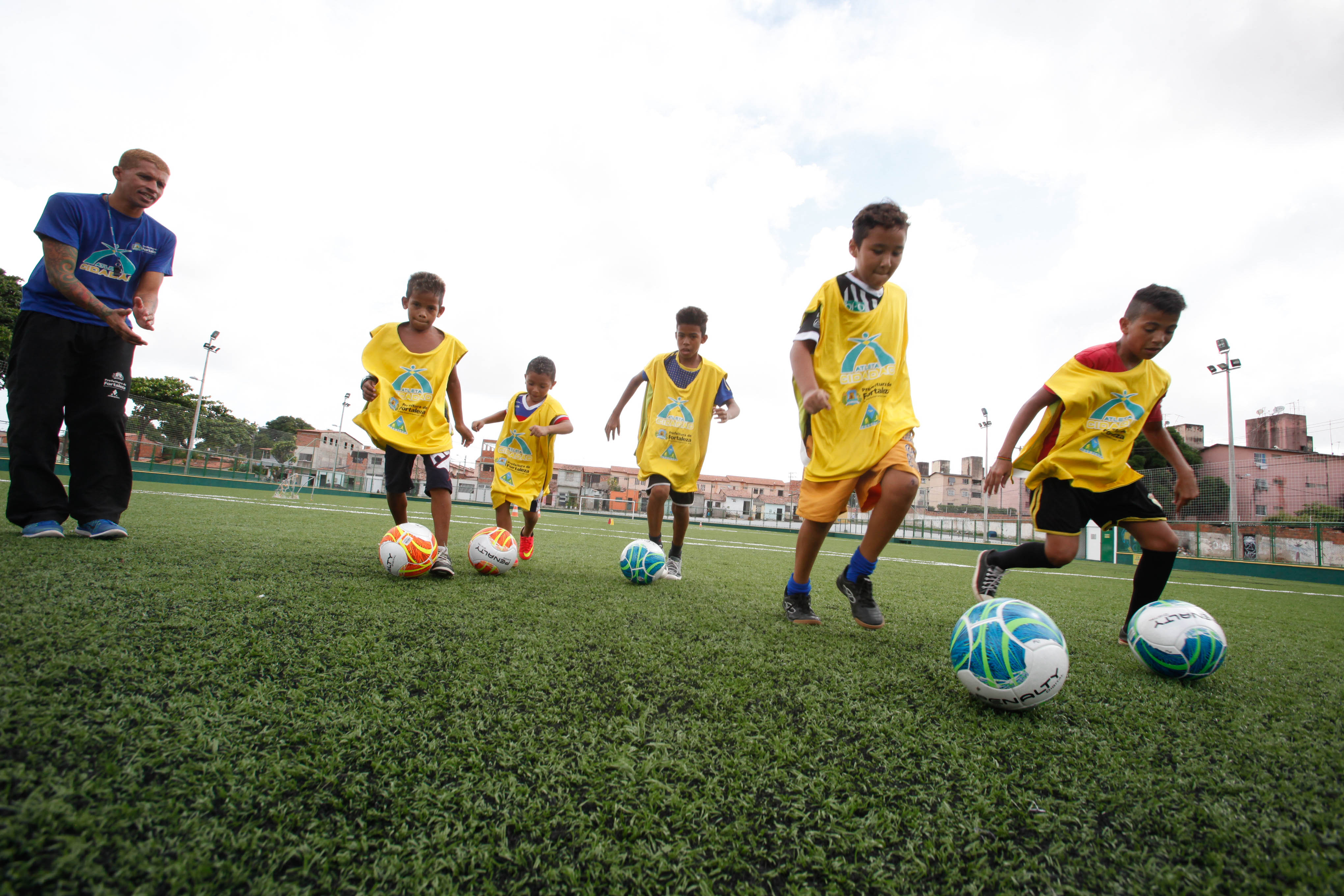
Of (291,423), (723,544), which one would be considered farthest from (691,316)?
(291,423)

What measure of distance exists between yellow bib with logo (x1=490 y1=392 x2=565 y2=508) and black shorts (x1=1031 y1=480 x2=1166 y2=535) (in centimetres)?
372

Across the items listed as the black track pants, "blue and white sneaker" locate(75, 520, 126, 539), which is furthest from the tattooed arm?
"blue and white sneaker" locate(75, 520, 126, 539)

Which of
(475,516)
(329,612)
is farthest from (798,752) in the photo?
(475,516)

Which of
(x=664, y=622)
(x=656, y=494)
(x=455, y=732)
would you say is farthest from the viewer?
(x=656, y=494)

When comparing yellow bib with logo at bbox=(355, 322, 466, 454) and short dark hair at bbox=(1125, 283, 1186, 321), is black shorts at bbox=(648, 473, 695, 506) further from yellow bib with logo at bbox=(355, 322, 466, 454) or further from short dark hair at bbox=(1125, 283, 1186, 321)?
short dark hair at bbox=(1125, 283, 1186, 321)

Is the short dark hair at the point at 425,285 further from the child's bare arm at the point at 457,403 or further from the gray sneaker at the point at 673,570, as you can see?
the gray sneaker at the point at 673,570

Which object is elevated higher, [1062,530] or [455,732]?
[1062,530]

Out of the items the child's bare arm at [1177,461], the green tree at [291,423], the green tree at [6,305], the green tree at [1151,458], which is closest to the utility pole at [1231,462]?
the green tree at [1151,458]

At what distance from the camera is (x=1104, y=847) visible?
3.43 ft

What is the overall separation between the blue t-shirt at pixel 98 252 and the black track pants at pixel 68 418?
0.10 meters

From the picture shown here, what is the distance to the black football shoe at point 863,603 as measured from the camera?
279 centimetres

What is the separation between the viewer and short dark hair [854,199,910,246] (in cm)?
284

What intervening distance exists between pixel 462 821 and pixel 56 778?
0.67 metres

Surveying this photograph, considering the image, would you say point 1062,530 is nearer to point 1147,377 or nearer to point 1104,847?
point 1147,377
